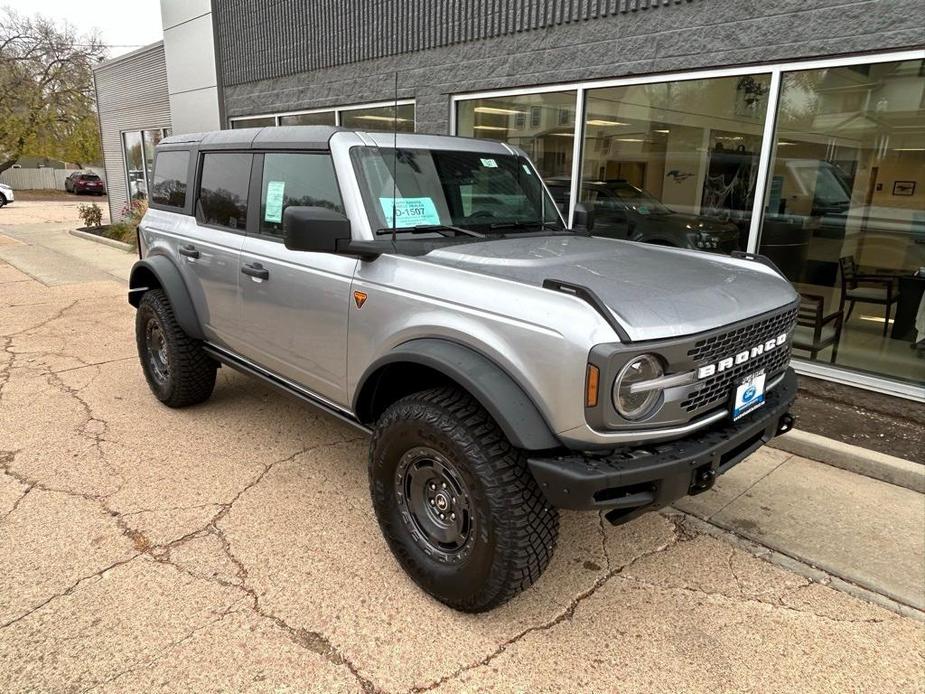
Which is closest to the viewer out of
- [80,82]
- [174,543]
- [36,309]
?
[174,543]

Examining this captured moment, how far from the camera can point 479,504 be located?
7.61 feet

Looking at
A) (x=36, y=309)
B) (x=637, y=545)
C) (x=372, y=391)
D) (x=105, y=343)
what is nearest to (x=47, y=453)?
(x=372, y=391)

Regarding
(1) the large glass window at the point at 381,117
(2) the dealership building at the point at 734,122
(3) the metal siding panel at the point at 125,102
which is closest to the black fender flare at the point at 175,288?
(2) the dealership building at the point at 734,122

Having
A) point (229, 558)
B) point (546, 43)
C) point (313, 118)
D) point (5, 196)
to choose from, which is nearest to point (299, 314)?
point (229, 558)

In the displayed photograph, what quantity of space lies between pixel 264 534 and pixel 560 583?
4.77 feet

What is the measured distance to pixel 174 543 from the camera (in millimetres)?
3004

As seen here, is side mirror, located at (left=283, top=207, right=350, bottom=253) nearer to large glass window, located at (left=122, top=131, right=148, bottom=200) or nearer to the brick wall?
the brick wall

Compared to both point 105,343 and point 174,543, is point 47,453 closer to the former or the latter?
point 174,543

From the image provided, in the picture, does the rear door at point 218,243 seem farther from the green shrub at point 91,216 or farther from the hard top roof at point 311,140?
the green shrub at point 91,216

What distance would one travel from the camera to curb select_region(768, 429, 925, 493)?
3752mm

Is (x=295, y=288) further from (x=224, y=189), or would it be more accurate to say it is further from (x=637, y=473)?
(x=637, y=473)

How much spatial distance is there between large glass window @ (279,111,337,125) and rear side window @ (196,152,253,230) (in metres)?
5.99

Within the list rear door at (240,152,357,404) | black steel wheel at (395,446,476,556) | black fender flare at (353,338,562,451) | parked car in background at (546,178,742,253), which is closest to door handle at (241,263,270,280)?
rear door at (240,152,357,404)

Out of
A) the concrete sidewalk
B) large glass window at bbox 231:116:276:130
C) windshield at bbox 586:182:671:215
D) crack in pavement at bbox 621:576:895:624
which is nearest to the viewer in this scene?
crack in pavement at bbox 621:576:895:624
